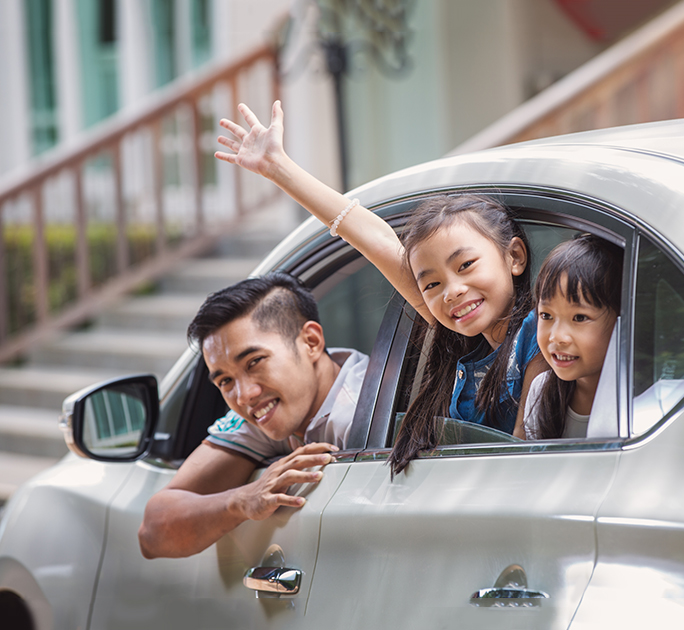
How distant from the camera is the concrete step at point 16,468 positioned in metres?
5.55

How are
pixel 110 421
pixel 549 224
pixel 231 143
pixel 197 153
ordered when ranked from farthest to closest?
pixel 197 153, pixel 110 421, pixel 231 143, pixel 549 224

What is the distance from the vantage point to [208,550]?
187cm

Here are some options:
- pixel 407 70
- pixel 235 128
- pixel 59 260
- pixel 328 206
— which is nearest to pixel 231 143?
pixel 235 128

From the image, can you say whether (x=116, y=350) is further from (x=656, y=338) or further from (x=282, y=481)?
(x=656, y=338)

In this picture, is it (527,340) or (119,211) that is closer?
(527,340)

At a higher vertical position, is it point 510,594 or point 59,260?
point 59,260

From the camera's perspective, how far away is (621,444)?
4.05 ft

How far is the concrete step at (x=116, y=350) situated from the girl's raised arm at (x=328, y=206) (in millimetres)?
4922

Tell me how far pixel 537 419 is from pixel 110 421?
141 cm

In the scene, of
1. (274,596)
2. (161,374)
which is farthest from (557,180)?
(161,374)

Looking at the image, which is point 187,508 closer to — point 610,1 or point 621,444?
point 621,444

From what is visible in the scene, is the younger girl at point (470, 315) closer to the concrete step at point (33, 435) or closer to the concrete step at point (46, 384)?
the concrete step at point (33, 435)

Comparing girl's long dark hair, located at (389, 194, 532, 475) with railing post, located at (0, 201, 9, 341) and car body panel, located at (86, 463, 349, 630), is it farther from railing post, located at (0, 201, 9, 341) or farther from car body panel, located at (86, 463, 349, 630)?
railing post, located at (0, 201, 9, 341)

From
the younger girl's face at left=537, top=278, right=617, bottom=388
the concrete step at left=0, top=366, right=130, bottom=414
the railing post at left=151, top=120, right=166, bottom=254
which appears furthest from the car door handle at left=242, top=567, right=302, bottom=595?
the railing post at left=151, top=120, right=166, bottom=254
